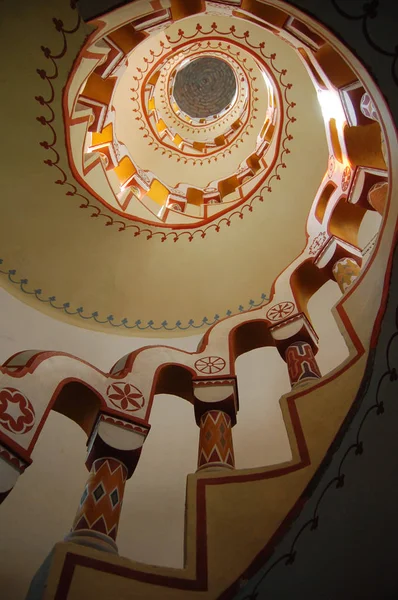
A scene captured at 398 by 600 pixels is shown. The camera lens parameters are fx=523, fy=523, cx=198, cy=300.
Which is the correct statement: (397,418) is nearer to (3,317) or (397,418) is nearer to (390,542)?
(390,542)

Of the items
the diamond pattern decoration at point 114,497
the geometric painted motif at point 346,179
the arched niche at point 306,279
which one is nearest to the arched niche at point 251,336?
the arched niche at point 306,279

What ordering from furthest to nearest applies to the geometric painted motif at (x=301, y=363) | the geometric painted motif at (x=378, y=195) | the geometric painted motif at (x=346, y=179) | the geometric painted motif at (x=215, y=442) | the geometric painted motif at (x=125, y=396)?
1. the geometric painted motif at (x=346, y=179)
2. the geometric painted motif at (x=378, y=195)
3. the geometric painted motif at (x=301, y=363)
4. the geometric painted motif at (x=125, y=396)
5. the geometric painted motif at (x=215, y=442)

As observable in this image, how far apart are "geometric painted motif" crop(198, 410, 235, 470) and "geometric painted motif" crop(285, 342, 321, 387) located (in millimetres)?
707

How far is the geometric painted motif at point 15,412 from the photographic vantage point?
Result: 3.34m

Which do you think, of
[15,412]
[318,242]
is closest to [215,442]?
[15,412]

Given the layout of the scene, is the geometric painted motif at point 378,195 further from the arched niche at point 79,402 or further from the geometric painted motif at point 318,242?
the arched niche at point 79,402

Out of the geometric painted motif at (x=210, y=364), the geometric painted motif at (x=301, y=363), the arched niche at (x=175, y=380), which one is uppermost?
the geometric painted motif at (x=301, y=363)

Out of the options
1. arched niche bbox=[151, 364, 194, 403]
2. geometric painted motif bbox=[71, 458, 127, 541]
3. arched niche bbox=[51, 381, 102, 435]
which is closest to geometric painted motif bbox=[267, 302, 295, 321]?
arched niche bbox=[151, 364, 194, 403]

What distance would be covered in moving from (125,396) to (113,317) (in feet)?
8.82

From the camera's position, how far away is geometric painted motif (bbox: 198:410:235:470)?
11.8 ft

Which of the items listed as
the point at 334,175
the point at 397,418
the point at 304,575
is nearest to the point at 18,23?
the point at 334,175

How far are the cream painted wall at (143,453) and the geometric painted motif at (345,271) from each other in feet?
2.81

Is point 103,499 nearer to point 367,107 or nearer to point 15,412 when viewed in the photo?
point 15,412

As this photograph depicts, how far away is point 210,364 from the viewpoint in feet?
14.5
